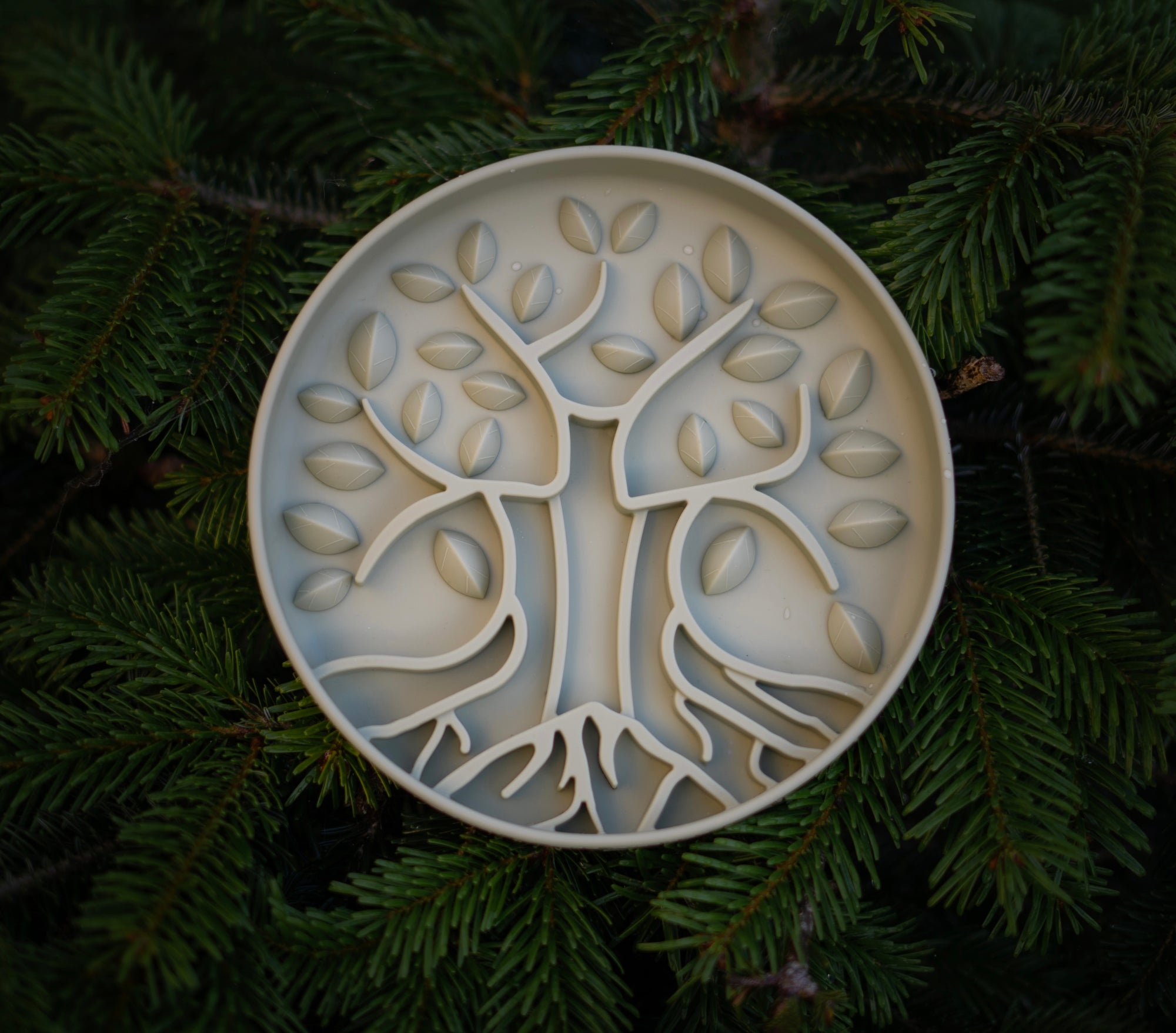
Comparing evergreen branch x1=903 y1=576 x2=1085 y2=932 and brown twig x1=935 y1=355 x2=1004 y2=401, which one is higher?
brown twig x1=935 y1=355 x2=1004 y2=401

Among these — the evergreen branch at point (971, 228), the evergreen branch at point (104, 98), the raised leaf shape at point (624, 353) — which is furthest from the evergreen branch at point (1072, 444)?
the evergreen branch at point (104, 98)

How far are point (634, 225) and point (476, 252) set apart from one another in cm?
9

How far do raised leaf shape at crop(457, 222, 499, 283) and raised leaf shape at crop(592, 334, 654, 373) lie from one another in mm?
78

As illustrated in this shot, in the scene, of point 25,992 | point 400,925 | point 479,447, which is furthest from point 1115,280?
point 25,992

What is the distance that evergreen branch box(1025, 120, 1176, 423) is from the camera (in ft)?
1.24

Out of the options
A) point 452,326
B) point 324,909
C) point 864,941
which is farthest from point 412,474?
point 864,941

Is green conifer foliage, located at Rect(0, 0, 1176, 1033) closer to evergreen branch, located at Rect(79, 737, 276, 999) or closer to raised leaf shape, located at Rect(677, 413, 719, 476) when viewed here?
evergreen branch, located at Rect(79, 737, 276, 999)

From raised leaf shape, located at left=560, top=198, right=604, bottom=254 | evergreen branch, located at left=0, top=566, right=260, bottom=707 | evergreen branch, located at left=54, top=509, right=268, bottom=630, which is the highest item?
raised leaf shape, located at left=560, top=198, right=604, bottom=254

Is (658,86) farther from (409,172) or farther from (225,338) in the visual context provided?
(225,338)

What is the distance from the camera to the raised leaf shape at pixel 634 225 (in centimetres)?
52

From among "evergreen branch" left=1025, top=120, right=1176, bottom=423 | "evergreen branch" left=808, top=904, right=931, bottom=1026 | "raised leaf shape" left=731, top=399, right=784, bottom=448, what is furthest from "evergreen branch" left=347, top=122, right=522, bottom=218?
"evergreen branch" left=808, top=904, right=931, bottom=1026

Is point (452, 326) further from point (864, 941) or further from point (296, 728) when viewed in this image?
point (864, 941)

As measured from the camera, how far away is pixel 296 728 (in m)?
0.50

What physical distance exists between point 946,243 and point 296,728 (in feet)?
1.46
